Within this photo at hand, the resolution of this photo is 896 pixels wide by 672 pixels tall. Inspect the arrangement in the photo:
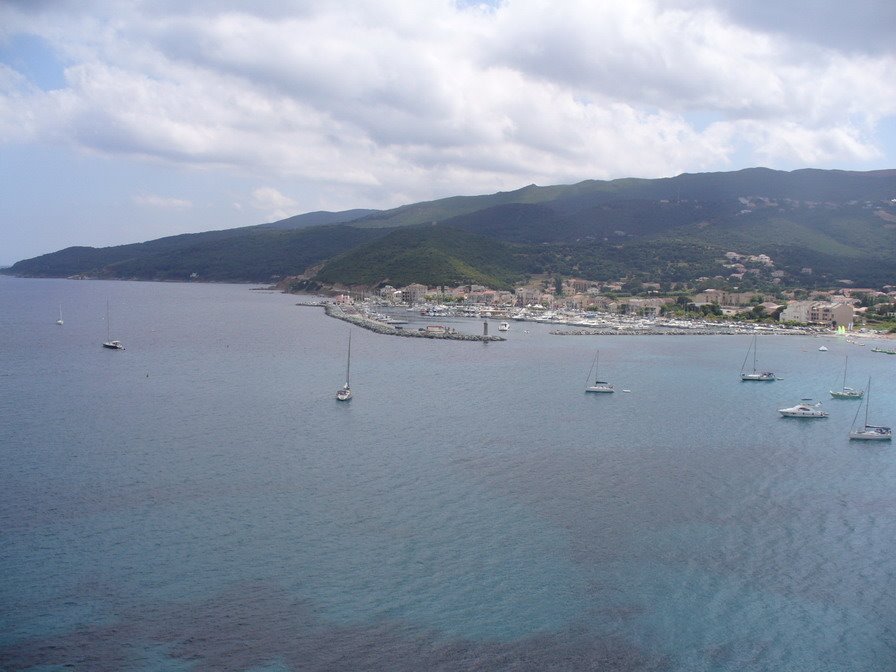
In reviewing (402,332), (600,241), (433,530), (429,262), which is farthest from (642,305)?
(433,530)

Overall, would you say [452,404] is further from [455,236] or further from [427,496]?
[455,236]

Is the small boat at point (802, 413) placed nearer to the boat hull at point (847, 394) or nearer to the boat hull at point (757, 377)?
the boat hull at point (847, 394)

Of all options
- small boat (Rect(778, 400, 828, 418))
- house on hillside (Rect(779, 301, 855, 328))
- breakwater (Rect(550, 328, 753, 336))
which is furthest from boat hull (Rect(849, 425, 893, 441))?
house on hillside (Rect(779, 301, 855, 328))

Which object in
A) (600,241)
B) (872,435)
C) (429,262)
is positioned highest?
(600,241)

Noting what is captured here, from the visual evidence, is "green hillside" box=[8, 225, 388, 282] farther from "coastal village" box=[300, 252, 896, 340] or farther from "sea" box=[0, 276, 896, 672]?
"sea" box=[0, 276, 896, 672]

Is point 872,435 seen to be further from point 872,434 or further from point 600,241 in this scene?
point 600,241

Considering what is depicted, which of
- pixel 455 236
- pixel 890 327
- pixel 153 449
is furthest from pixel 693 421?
pixel 455 236
